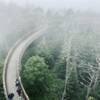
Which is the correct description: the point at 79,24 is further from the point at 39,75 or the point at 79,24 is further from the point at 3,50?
the point at 39,75

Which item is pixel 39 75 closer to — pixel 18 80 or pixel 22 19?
pixel 18 80

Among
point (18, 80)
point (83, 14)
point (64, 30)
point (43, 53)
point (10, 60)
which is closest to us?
point (18, 80)

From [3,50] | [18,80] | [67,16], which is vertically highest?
[67,16]

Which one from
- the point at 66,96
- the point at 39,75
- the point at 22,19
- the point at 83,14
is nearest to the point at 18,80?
the point at 39,75

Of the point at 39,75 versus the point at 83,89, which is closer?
the point at 39,75

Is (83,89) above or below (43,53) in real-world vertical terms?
below

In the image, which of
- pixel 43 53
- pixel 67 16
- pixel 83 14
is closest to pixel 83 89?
pixel 43 53

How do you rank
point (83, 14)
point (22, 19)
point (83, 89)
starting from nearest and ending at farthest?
point (83, 89), point (22, 19), point (83, 14)
